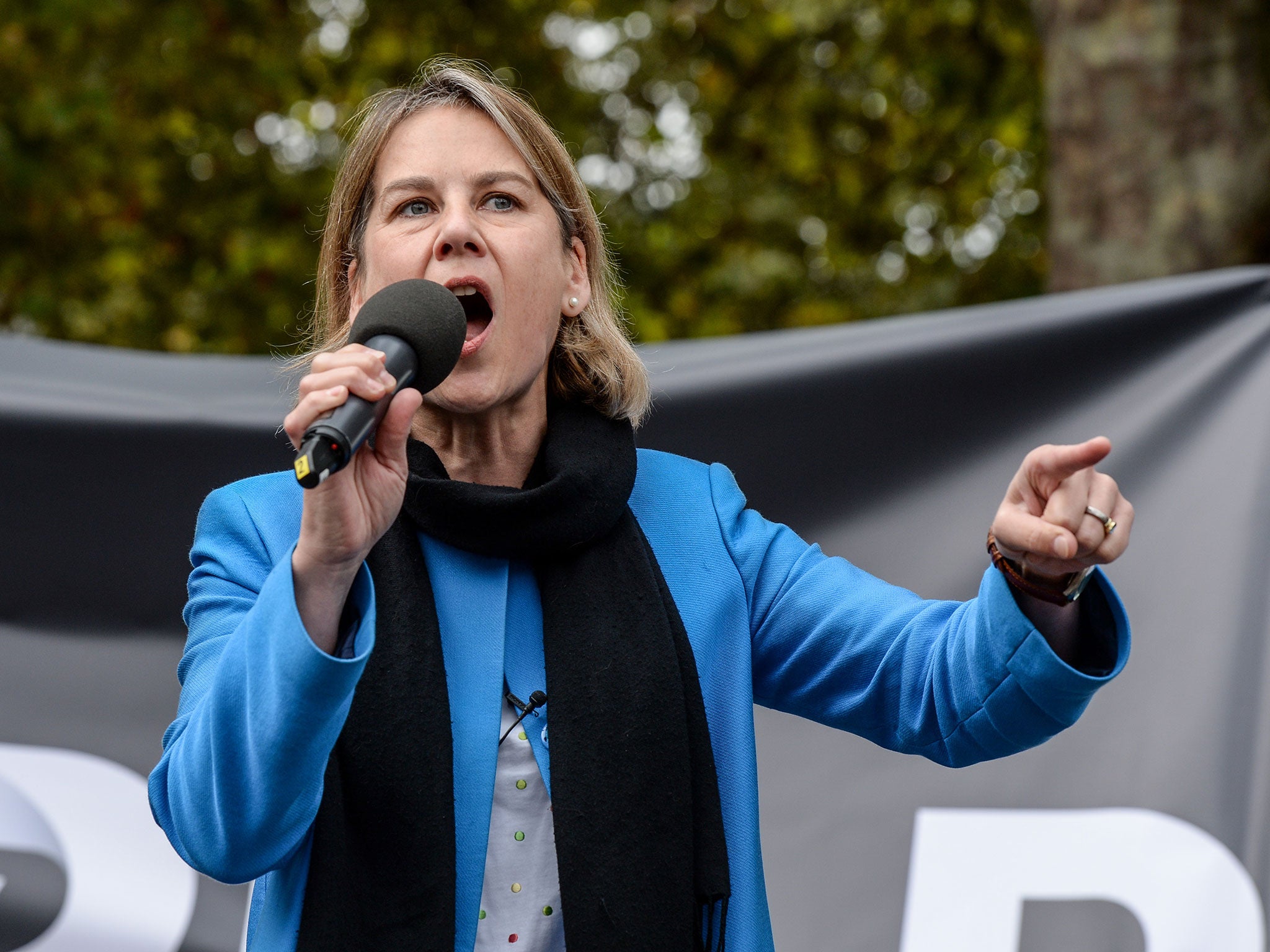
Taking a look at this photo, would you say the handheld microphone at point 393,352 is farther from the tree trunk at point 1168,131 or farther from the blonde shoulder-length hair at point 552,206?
the tree trunk at point 1168,131

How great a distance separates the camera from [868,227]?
795cm

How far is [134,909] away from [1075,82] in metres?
3.14

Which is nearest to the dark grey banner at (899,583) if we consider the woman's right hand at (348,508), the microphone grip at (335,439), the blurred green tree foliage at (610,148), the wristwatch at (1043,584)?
the wristwatch at (1043,584)

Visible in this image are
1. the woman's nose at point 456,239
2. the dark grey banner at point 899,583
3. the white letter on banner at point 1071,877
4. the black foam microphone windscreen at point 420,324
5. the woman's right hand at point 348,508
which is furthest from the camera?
the dark grey banner at point 899,583

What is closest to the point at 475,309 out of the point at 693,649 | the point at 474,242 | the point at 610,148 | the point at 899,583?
the point at 474,242

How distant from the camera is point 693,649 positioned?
5.77 ft

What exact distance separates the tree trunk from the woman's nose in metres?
2.42

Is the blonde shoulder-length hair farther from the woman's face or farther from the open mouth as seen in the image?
the open mouth

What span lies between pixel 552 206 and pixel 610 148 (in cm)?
654

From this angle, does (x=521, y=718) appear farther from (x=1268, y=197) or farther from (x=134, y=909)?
(x=1268, y=197)

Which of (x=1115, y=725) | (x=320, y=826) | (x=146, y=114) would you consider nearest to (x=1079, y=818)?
(x=1115, y=725)

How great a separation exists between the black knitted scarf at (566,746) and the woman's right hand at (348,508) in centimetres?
23

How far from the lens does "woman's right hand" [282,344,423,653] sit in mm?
1316

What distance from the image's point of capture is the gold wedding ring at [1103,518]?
144 centimetres
